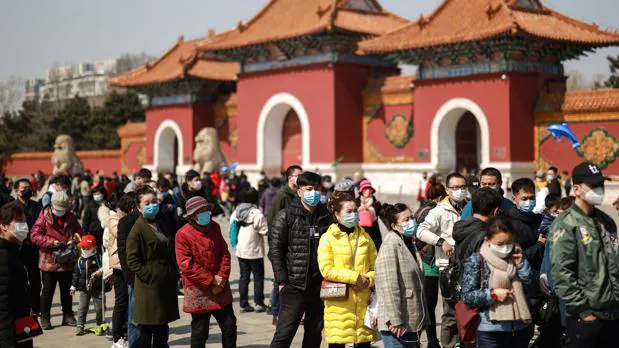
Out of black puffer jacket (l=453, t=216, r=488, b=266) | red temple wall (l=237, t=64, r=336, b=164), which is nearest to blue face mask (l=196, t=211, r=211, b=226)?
black puffer jacket (l=453, t=216, r=488, b=266)

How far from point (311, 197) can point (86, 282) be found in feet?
9.43

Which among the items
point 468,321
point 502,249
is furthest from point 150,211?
point 502,249

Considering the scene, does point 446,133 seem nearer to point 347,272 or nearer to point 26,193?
point 26,193

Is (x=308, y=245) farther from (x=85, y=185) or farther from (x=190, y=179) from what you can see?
(x=85, y=185)

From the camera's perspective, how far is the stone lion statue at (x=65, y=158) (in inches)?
997

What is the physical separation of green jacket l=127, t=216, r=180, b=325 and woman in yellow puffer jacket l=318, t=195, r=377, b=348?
1.23 meters

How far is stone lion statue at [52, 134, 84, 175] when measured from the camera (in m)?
25.3

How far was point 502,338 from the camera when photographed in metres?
4.21

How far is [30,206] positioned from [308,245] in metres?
4.04

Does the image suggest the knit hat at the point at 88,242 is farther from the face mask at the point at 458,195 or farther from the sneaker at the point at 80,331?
the face mask at the point at 458,195

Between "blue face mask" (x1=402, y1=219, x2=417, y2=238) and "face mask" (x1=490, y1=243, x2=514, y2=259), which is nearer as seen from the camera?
"face mask" (x1=490, y1=243, x2=514, y2=259)

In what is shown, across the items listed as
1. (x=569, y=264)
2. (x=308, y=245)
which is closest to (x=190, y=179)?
(x=308, y=245)

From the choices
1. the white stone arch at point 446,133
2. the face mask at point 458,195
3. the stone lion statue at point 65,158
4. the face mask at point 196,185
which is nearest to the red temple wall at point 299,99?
the white stone arch at point 446,133

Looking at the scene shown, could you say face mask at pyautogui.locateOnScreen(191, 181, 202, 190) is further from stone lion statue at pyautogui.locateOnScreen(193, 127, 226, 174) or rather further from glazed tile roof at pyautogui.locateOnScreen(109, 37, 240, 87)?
glazed tile roof at pyautogui.locateOnScreen(109, 37, 240, 87)
